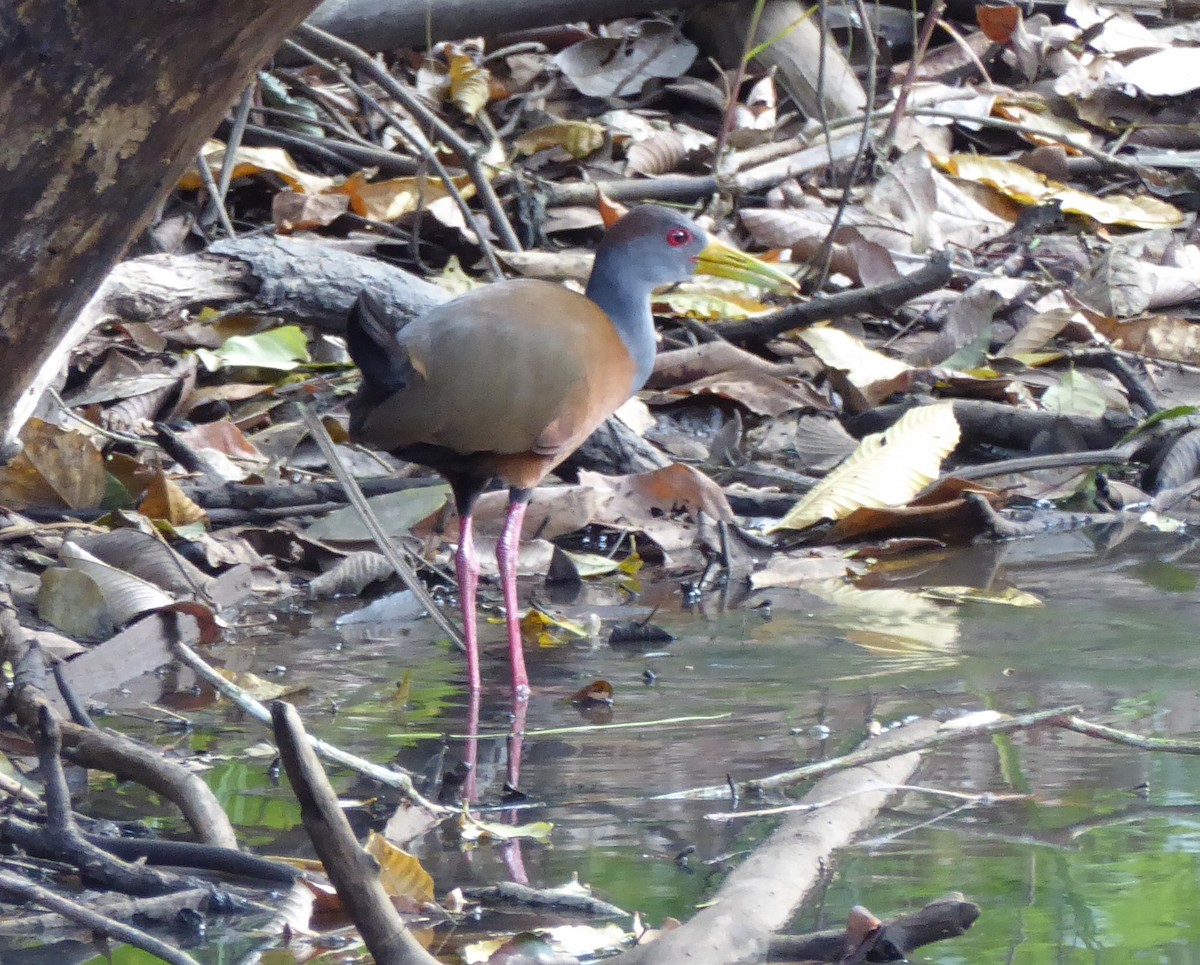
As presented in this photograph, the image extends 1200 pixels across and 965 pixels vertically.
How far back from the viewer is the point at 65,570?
4.28 meters

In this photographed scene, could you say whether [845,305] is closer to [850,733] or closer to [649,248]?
[649,248]

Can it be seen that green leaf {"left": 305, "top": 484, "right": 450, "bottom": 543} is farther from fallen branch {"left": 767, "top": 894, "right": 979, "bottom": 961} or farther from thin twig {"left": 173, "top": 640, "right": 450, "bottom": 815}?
fallen branch {"left": 767, "top": 894, "right": 979, "bottom": 961}

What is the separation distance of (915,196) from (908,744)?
5.43m

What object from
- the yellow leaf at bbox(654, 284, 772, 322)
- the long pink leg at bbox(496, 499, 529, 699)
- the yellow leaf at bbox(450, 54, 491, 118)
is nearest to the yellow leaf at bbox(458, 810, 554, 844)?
the long pink leg at bbox(496, 499, 529, 699)

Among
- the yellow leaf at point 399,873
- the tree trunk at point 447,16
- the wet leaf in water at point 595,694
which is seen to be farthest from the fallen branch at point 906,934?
the tree trunk at point 447,16

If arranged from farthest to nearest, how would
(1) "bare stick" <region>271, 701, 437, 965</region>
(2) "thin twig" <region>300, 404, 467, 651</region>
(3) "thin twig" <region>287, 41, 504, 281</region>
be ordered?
1. (3) "thin twig" <region>287, 41, 504, 281</region>
2. (2) "thin twig" <region>300, 404, 467, 651</region>
3. (1) "bare stick" <region>271, 701, 437, 965</region>

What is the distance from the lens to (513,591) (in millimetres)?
4504

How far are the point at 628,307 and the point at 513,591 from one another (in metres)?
1.08

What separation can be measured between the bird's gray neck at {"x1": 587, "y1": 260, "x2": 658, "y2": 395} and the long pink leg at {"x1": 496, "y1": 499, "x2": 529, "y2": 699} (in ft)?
1.85

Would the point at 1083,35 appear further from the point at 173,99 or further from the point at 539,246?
the point at 173,99

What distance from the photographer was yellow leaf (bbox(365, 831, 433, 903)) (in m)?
2.46

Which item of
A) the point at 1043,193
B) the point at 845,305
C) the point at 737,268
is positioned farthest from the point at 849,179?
the point at 1043,193

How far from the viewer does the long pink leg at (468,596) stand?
4109 millimetres

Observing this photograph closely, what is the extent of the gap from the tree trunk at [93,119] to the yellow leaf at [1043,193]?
663cm
